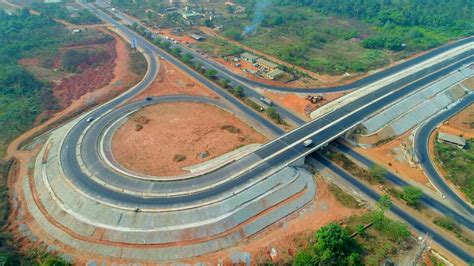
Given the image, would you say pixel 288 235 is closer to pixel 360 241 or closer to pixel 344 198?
pixel 360 241

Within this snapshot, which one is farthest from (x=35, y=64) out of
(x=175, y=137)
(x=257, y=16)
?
(x=257, y=16)

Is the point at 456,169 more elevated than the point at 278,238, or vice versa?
the point at 456,169

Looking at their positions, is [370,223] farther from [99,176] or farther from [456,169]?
[99,176]

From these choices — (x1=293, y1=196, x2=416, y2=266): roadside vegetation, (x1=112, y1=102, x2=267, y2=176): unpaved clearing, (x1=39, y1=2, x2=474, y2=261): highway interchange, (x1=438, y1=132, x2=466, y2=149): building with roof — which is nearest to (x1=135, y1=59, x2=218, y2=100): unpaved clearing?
(x1=39, y1=2, x2=474, y2=261): highway interchange

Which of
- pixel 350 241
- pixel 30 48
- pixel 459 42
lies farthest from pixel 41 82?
pixel 459 42

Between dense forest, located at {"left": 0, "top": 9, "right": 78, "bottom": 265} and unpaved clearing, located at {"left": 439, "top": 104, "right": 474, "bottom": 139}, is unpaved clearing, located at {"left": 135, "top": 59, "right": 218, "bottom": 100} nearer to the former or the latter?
dense forest, located at {"left": 0, "top": 9, "right": 78, "bottom": 265}

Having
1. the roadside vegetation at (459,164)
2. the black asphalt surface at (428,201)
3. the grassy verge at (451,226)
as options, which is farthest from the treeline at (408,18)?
the grassy verge at (451,226)
